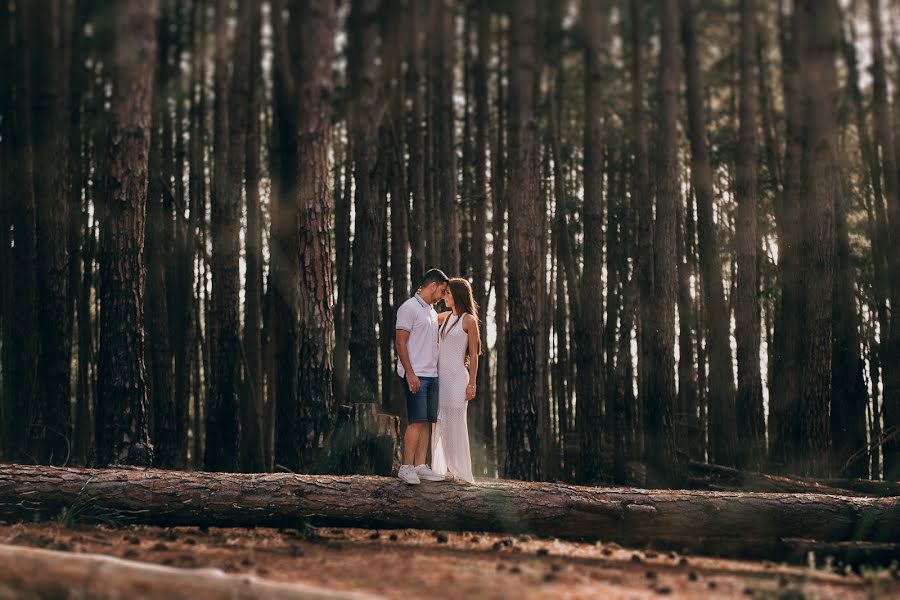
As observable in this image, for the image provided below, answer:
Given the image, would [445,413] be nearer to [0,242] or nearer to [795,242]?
[795,242]

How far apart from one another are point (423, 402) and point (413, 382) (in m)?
0.23

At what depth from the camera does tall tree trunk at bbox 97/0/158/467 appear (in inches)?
395

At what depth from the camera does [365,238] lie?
14133mm

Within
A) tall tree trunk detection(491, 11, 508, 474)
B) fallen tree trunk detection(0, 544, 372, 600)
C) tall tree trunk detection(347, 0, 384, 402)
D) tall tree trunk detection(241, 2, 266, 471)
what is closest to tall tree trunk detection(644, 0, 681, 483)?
tall tree trunk detection(491, 11, 508, 474)

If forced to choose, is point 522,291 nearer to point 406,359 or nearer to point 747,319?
point 406,359

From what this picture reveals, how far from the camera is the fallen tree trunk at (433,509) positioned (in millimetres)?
7992

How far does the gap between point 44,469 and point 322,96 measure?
18.3 feet

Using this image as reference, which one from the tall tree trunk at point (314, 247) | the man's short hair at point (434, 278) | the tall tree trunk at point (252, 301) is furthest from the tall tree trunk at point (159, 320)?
the man's short hair at point (434, 278)

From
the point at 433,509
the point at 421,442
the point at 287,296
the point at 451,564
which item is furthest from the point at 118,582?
the point at 287,296

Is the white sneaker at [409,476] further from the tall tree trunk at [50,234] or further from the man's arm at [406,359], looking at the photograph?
the tall tree trunk at [50,234]

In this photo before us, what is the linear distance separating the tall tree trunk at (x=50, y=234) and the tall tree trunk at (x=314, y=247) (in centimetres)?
392

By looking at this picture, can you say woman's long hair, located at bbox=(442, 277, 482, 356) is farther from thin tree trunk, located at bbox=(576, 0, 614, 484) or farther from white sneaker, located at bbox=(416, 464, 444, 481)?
thin tree trunk, located at bbox=(576, 0, 614, 484)

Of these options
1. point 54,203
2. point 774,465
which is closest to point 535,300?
point 774,465

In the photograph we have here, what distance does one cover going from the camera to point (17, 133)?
14.8 meters
